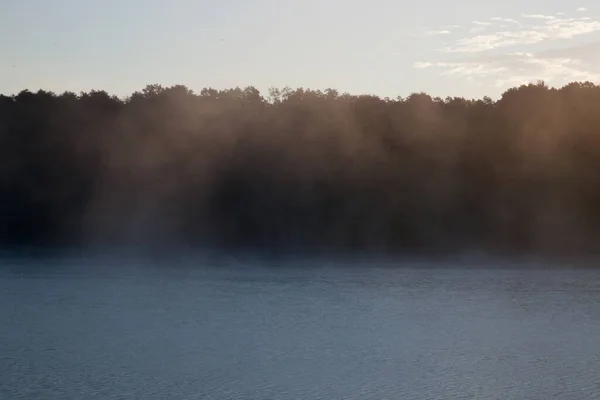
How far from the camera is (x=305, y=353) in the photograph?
12.1 metres

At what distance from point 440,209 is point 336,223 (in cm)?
330

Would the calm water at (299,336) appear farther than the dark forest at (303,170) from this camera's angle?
No

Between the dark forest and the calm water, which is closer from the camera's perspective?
the calm water

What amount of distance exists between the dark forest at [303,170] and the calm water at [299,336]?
11.3 metres

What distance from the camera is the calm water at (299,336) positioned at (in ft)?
34.3

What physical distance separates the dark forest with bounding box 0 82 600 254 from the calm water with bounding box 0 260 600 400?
37.1ft

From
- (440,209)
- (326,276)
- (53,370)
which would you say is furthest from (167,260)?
(53,370)

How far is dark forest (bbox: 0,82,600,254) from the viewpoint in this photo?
3294 cm

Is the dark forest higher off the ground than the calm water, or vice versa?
the dark forest

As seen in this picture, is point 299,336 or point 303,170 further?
point 303,170

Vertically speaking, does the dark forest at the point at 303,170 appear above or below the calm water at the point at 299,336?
above

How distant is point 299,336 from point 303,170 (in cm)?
2348

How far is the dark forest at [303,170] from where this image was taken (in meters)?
32.9

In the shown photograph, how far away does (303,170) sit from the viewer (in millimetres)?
36625
